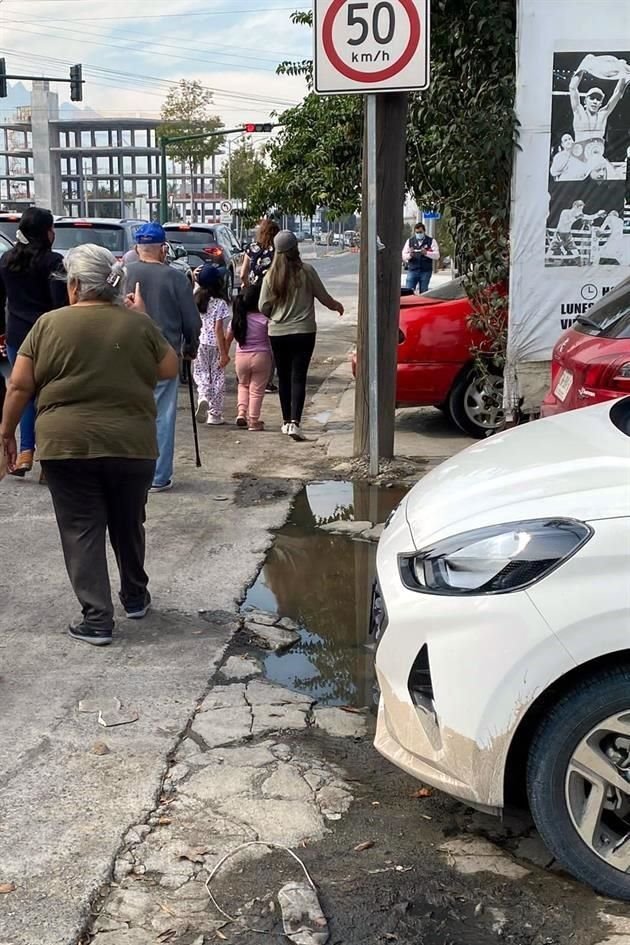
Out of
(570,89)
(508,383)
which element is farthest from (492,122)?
(508,383)

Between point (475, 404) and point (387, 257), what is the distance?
6.69 feet

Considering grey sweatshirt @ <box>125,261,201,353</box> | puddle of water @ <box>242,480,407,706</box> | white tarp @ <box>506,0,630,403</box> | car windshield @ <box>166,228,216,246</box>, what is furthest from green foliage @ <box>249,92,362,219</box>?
car windshield @ <box>166,228,216,246</box>

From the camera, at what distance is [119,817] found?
11.7ft

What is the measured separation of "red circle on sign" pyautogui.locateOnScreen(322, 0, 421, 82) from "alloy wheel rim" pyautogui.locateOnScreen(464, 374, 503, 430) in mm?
2906

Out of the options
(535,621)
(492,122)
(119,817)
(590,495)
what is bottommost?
(119,817)

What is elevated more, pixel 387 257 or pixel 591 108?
pixel 591 108

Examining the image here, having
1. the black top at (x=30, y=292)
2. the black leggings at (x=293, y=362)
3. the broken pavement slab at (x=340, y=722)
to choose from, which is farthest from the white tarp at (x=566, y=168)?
the broken pavement slab at (x=340, y=722)

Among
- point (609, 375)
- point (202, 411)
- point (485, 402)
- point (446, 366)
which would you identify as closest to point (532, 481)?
point (609, 375)

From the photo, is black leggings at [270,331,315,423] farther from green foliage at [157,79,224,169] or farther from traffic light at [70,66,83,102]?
green foliage at [157,79,224,169]

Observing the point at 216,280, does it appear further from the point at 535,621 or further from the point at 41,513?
the point at 535,621

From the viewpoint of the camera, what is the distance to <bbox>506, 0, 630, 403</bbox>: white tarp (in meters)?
7.98

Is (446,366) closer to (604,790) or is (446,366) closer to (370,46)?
(370,46)

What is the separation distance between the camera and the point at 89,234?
1538 centimetres

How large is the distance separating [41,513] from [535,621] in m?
4.72
